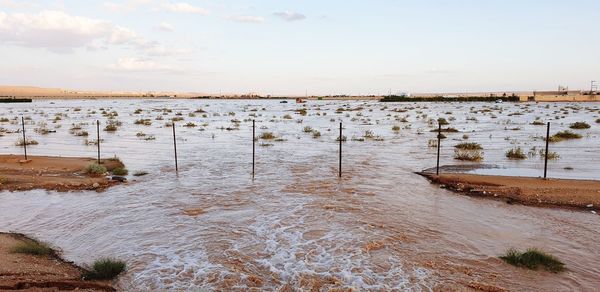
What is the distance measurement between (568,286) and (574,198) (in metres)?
6.09

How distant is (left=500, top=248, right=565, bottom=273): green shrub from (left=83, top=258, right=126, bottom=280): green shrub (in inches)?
287

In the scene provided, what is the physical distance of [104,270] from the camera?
7398 millimetres

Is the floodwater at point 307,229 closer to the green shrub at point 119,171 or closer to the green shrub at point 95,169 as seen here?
the green shrub at point 119,171

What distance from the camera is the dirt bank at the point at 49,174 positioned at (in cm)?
1434

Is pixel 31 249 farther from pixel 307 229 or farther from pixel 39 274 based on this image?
pixel 307 229

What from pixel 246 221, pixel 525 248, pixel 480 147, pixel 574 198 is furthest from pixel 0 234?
pixel 480 147

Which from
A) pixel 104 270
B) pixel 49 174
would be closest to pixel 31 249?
pixel 104 270

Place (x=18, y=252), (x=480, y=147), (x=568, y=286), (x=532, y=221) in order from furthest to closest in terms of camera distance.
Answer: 1. (x=480, y=147)
2. (x=532, y=221)
3. (x=18, y=252)
4. (x=568, y=286)

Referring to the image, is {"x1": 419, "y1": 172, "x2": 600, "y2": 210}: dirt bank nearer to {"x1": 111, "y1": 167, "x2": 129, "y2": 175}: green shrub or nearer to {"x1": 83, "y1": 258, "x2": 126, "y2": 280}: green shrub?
{"x1": 83, "y1": 258, "x2": 126, "y2": 280}: green shrub

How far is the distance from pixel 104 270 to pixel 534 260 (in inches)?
311

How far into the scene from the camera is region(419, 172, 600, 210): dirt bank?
12170 millimetres

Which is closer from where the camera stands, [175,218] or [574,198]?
[175,218]

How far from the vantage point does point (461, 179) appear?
15.0 meters

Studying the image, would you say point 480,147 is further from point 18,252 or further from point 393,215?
point 18,252
